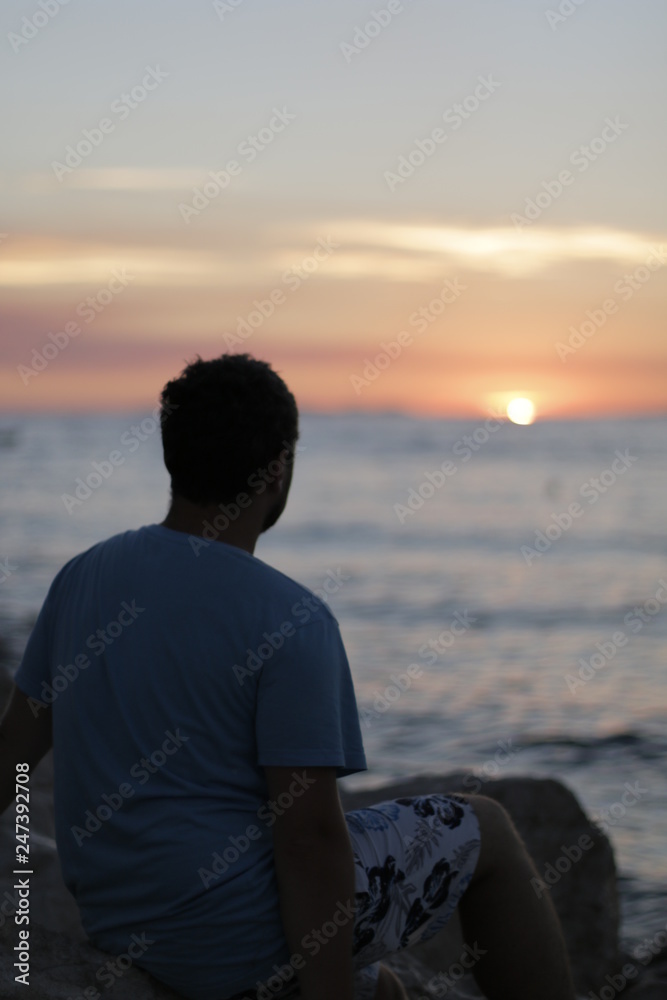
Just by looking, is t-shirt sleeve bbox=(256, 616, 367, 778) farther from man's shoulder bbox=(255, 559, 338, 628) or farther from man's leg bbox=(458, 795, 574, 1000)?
man's leg bbox=(458, 795, 574, 1000)

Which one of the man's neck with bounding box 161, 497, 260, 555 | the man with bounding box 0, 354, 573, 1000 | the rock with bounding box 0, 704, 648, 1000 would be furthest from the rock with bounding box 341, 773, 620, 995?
the man's neck with bounding box 161, 497, 260, 555

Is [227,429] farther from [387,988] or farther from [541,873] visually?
[541,873]

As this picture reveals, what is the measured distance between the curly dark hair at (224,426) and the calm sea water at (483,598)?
0.26m

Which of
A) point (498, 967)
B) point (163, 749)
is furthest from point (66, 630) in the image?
point (498, 967)

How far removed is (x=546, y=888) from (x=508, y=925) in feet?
2.06

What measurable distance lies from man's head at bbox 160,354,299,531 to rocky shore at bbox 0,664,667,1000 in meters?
1.35

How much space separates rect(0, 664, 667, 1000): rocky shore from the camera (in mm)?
3121

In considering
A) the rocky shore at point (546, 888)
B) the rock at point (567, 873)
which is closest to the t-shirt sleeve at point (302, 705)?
the rocky shore at point (546, 888)

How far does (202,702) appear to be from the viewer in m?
1.78

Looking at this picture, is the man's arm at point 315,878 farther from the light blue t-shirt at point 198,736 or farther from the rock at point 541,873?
the rock at point 541,873

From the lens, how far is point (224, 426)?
1824 millimetres

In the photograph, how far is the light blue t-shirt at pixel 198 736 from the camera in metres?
1.74

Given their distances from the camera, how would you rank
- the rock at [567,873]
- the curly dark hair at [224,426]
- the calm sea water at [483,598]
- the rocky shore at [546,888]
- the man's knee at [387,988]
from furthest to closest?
the calm sea water at [483,598]
the rock at [567,873]
the rocky shore at [546,888]
the man's knee at [387,988]
the curly dark hair at [224,426]

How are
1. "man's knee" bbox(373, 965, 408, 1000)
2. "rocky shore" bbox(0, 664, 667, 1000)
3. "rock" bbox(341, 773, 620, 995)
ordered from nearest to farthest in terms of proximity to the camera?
"man's knee" bbox(373, 965, 408, 1000)
"rocky shore" bbox(0, 664, 667, 1000)
"rock" bbox(341, 773, 620, 995)
